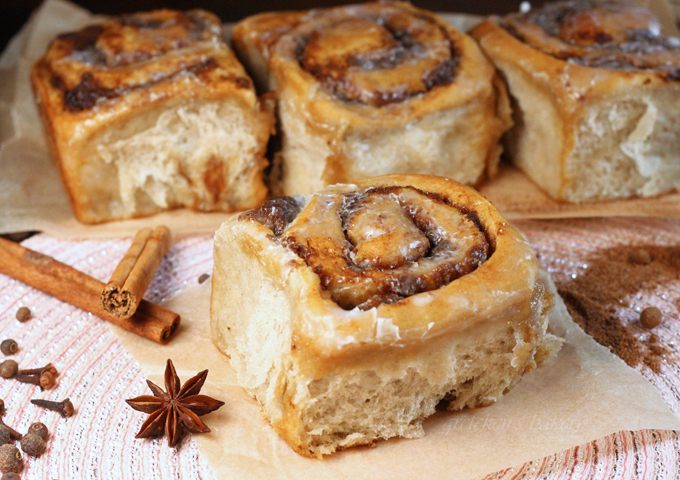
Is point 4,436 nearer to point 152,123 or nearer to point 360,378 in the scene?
point 360,378

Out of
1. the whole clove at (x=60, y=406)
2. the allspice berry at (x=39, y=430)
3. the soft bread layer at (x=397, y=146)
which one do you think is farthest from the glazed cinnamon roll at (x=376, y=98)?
the allspice berry at (x=39, y=430)

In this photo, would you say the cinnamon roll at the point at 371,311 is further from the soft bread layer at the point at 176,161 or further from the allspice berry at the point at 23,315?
the soft bread layer at the point at 176,161

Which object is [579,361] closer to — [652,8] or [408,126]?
[408,126]

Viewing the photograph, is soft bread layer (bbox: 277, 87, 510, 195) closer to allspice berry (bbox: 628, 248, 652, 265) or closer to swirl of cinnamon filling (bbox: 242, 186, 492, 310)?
swirl of cinnamon filling (bbox: 242, 186, 492, 310)

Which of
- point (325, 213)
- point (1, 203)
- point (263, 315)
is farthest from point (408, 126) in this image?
point (1, 203)

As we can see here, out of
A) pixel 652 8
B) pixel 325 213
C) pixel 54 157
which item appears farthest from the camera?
pixel 652 8

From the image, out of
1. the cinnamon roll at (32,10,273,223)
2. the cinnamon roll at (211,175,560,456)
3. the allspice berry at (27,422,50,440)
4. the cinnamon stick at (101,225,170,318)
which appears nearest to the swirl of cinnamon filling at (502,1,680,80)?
the cinnamon roll at (211,175,560,456)
